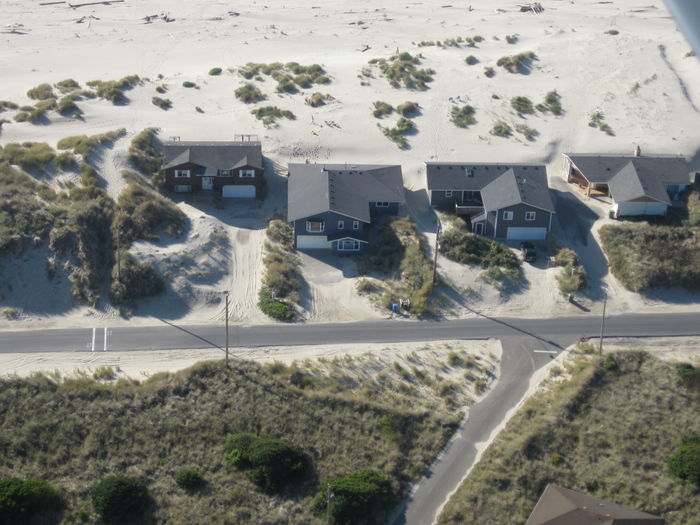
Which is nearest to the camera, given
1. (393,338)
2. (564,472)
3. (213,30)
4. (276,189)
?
(564,472)

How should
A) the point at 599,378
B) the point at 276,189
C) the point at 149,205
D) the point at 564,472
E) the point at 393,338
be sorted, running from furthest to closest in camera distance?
the point at 276,189 → the point at 149,205 → the point at 393,338 → the point at 599,378 → the point at 564,472

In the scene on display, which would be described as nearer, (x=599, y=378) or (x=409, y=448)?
(x=409, y=448)

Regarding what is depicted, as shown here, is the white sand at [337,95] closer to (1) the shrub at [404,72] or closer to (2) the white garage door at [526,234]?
(1) the shrub at [404,72]

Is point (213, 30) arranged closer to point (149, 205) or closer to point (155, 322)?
point (149, 205)

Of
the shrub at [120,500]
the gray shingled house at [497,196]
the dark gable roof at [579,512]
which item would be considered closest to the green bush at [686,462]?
the dark gable roof at [579,512]

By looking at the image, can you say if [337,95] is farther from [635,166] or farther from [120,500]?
[120,500]

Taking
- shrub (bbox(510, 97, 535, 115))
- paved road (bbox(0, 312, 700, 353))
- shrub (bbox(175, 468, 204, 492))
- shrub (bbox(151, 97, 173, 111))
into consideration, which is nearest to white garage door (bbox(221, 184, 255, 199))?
paved road (bbox(0, 312, 700, 353))

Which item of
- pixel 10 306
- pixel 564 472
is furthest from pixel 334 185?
pixel 564 472
